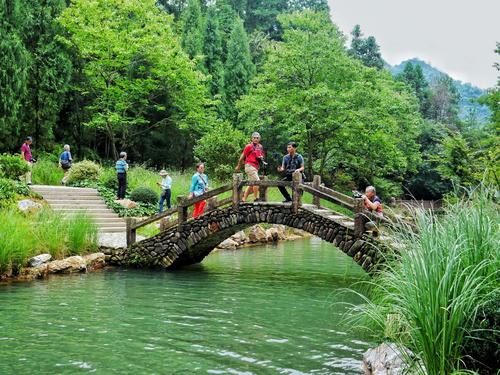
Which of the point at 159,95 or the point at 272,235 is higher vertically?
the point at 159,95

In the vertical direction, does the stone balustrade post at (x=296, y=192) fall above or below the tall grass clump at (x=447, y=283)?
above

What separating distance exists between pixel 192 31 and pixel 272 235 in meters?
18.7

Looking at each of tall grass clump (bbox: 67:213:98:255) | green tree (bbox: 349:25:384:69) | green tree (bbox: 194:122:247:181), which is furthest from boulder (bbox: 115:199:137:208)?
green tree (bbox: 349:25:384:69)

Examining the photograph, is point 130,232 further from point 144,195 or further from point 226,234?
point 144,195

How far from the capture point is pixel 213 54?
36.1m

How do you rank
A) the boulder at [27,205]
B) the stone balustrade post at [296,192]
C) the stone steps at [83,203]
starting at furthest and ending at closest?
the stone steps at [83,203] < the boulder at [27,205] < the stone balustrade post at [296,192]

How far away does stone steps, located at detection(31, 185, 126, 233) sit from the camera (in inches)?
639

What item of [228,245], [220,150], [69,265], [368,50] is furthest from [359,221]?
[368,50]

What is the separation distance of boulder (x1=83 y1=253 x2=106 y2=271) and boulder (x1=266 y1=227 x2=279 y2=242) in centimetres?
921

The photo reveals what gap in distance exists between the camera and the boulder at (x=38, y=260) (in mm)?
11484

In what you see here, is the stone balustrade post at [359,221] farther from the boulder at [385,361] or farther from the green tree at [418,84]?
the green tree at [418,84]

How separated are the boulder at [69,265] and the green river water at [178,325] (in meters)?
0.41

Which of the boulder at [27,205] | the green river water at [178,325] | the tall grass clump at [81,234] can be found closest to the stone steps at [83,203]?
the boulder at [27,205]

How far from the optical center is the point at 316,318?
8305 millimetres
